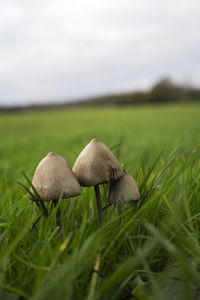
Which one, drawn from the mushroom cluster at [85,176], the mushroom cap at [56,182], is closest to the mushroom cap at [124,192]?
the mushroom cluster at [85,176]

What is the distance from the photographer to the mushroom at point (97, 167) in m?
1.16

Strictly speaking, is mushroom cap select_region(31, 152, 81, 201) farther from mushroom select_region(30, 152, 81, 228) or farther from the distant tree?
the distant tree

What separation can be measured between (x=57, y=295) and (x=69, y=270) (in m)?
0.08

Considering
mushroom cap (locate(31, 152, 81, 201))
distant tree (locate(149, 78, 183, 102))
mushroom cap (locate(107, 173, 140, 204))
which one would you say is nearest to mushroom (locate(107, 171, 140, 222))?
mushroom cap (locate(107, 173, 140, 204))

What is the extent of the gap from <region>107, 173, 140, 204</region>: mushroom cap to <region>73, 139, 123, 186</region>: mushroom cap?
33 mm

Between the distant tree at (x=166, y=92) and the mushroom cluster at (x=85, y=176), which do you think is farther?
the distant tree at (x=166, y=92)

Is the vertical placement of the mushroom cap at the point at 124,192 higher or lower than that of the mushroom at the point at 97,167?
lower

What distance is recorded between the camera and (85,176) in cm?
117

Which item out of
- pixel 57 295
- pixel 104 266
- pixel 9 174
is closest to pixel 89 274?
pixel 104 266

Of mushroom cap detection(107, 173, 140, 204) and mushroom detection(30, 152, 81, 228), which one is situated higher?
mushroom detection(30, 152, 81, 228)

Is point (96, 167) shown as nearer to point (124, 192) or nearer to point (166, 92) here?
point (124, 192)

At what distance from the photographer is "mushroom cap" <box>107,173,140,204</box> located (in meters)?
1.19

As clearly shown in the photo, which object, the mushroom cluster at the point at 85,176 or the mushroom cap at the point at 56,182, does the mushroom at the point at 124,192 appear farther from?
the mushroom cap at the point at 56,182

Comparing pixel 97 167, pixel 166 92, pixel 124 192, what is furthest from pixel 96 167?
pixel 166 92
